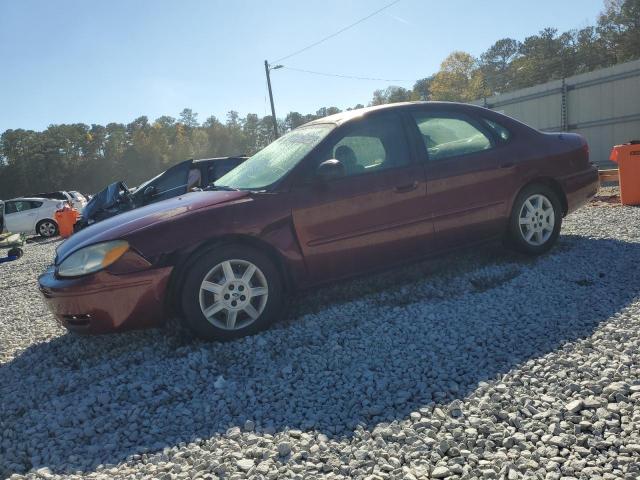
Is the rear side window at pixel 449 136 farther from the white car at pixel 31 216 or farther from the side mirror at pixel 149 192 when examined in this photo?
the white car at pixel 31 216

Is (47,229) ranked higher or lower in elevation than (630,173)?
higher

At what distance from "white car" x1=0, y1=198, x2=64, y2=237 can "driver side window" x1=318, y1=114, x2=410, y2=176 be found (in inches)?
598

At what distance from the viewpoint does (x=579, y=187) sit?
4.89m

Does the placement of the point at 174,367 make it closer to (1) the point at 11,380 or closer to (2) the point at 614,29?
(1) the point at 11,380

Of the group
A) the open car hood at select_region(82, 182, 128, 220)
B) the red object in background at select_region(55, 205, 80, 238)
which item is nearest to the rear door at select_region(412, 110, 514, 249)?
the open car hood at select_region(82, 182, 128, 220)

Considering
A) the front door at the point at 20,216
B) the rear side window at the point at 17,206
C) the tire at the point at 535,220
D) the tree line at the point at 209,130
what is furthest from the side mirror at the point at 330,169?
the tree line at the point at 209,130

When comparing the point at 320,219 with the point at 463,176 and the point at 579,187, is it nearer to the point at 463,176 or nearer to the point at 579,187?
the point at 463,176

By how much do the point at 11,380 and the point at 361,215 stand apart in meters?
2.63

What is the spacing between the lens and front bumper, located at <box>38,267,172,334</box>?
322cm

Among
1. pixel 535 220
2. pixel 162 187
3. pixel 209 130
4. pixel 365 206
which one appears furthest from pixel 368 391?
pixel 209 130

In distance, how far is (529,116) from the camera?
1892cm

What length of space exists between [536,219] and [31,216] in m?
16.5

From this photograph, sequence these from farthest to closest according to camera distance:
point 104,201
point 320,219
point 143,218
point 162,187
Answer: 1. point 104,201
2. point 162,187
3. point 320,219
4. point 143,218

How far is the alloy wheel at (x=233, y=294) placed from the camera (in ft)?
11.1
